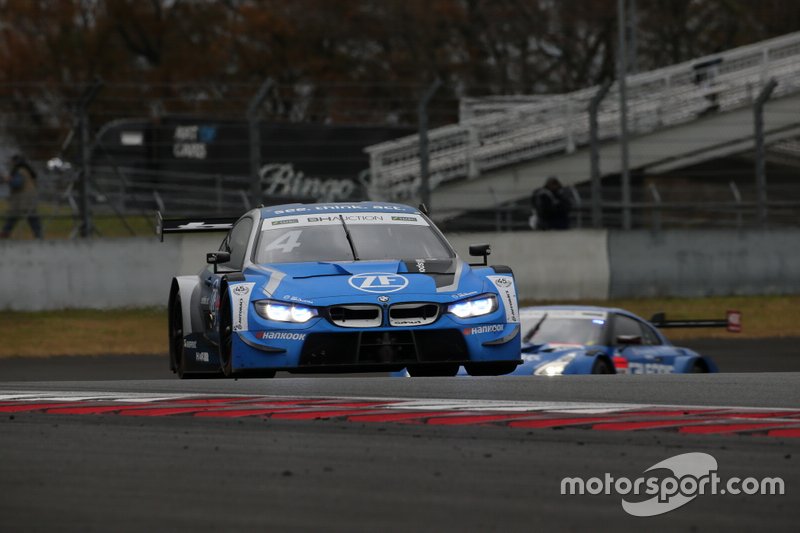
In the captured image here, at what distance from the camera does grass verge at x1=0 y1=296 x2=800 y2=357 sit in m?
18.4

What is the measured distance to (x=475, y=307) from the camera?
10.5 m

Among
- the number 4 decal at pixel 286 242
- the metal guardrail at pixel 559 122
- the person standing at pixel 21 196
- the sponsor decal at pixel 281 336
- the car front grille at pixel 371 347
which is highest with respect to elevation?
the metal guardrail at pixel 559 122

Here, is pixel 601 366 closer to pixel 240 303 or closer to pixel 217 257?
pixel 217 257

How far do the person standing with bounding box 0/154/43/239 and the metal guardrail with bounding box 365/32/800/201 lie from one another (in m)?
5.72

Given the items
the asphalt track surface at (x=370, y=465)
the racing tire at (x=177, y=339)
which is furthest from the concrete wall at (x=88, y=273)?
the asphalt track surface at (x=370, y=465)

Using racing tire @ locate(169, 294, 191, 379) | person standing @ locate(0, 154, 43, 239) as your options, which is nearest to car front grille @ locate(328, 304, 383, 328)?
racing tire @ locate(169, 294, 191, 379)

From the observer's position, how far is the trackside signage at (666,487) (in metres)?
5.51

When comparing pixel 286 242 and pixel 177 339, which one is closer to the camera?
pixel 286 242

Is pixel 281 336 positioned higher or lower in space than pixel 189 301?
lower

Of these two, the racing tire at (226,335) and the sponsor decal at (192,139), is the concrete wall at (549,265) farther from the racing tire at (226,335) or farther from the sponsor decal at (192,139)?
the sponsor decal at (192,139)

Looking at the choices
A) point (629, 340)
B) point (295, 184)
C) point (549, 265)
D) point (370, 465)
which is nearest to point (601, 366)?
point (629, 340)

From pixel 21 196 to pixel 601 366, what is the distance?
1016cm

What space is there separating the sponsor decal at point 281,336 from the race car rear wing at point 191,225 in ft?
7.29

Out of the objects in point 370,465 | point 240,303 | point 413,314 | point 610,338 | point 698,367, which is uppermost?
point 240,303
